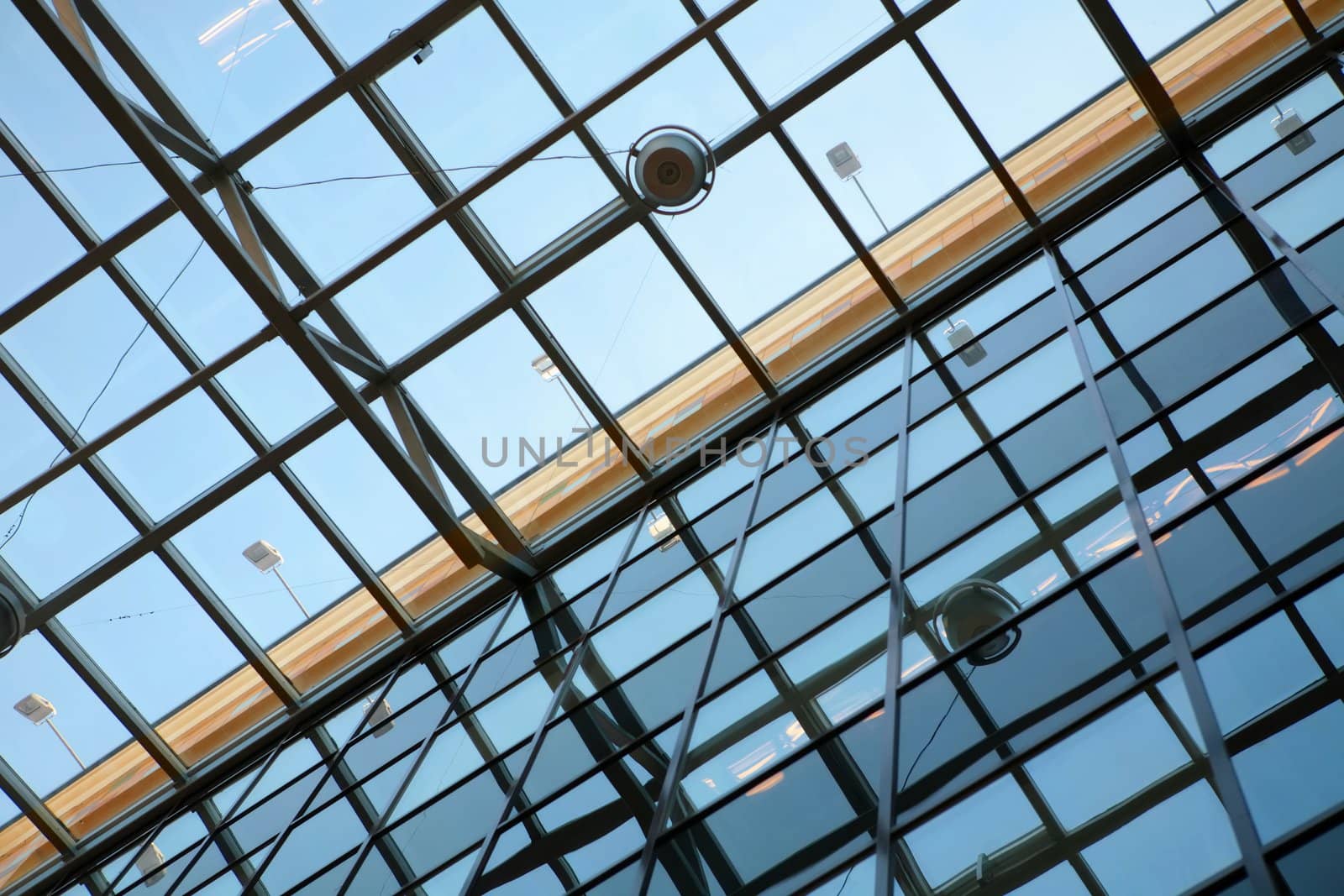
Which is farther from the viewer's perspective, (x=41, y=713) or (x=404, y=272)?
(x=41, y=713)

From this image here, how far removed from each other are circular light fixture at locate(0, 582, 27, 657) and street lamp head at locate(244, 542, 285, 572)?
358cm

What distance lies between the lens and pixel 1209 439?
768 cm

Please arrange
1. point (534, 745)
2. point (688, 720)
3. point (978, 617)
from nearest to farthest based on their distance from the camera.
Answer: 1. point (978, 617)
2. point (688, 720)
3. point (534, 745)

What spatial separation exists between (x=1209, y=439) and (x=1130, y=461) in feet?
1.78

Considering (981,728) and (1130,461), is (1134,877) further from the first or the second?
(1130,461)

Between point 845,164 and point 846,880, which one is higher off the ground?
point 845,164

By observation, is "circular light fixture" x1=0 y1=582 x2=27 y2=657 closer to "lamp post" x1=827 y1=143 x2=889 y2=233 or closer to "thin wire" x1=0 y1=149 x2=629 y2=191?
"thin wire" x1=0 y1=149 x2=629 y2=191

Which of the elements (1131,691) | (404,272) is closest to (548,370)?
(404,272)

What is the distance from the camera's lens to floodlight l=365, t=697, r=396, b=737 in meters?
13.1

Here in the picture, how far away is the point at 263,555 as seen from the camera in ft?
47.7

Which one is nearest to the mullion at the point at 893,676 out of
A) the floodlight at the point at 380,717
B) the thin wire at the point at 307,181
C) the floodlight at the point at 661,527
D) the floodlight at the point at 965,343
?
the floodlight at the point at 965,343

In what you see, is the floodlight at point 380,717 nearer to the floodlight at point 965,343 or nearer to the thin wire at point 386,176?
the thin wire at point 386,176

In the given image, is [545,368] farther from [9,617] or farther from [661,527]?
[9,617]

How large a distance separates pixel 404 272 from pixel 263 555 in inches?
157
